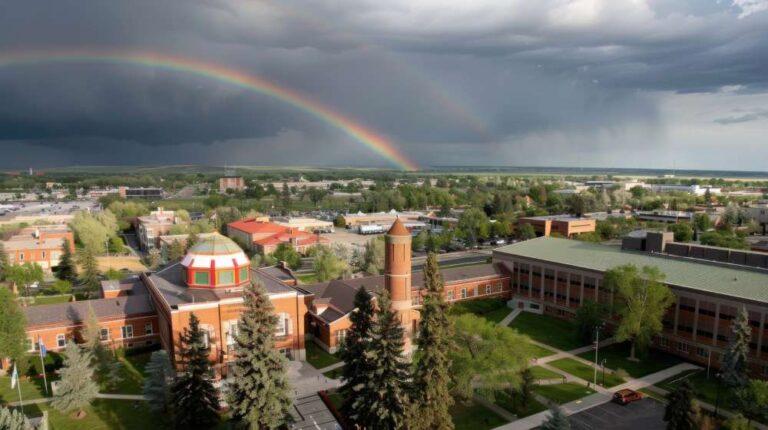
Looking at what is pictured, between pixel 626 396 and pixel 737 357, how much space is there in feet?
27.4

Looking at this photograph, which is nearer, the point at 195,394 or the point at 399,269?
the point at 195,394

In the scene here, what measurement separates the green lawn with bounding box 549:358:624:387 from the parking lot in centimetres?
332

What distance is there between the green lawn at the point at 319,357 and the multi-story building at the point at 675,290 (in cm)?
2739

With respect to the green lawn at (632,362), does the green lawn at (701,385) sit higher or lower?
higher

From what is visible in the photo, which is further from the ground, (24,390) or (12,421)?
(12,421)

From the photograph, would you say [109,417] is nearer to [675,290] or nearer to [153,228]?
[675,290]

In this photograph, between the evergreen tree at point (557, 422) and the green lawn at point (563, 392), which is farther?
the green lawn at point (563, 392)

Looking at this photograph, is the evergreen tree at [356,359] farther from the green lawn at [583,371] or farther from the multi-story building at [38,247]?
the multi-story building at [38,247]

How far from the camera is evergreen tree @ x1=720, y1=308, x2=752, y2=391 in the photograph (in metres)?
35.8

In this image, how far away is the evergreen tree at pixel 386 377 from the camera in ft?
94.0

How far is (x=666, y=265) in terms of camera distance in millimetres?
50375

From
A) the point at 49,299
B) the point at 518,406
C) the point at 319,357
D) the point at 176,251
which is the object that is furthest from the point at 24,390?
the point at 176,251

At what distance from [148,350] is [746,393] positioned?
1911 inches

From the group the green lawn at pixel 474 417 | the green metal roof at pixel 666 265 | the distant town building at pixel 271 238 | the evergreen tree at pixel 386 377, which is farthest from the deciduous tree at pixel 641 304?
the distant town building at pixel 271 238
